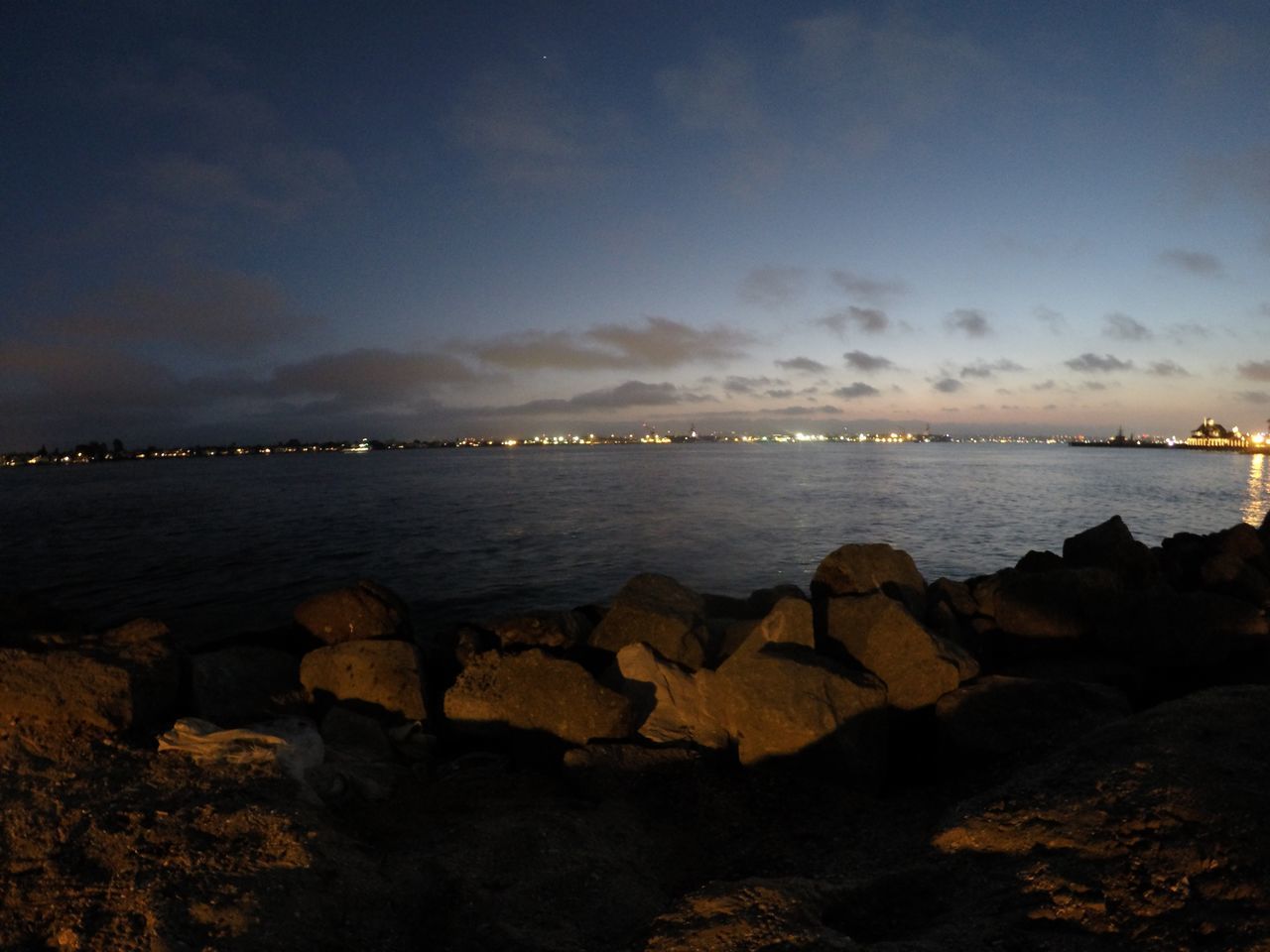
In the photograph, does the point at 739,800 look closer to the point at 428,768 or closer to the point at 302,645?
the point at 428,768

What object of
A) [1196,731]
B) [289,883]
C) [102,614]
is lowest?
[102,614]

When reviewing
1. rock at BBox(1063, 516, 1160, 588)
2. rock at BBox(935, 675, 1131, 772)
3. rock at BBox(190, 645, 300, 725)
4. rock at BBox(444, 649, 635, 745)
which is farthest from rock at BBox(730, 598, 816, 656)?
rock at BBox(1063, 516, 1160, 588)

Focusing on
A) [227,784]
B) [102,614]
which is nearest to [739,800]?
[227,784]

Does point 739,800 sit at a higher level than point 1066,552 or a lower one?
lower

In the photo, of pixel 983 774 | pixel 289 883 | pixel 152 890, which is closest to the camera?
pixel 152 890

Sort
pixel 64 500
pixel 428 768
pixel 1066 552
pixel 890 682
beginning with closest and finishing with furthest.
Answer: pixel 428 768 < pixel 890 682 < pixel 1066 552 < pixel 64 500

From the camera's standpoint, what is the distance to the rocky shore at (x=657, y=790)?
4.01m

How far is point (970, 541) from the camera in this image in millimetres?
29781

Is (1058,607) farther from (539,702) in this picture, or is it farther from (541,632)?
(539,702)

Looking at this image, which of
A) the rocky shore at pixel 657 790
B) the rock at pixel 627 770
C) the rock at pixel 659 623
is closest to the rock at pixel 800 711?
the rocky shore at pixel 657 790

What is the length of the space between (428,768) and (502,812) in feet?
5.59

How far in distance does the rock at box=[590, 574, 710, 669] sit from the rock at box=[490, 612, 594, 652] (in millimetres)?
495

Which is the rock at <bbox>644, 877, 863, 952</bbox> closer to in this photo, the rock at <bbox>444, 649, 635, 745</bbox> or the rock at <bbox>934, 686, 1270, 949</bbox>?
the rock at <bbox>934, 686, 1270, 949</bbox>

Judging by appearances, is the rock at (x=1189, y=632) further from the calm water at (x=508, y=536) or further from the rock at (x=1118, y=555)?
the calm water at (x=508, y=536)
